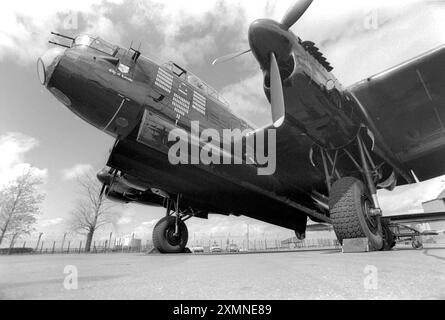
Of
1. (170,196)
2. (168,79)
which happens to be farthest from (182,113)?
(170,196)

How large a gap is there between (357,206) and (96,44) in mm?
6508

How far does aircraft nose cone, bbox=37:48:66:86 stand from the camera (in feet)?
18.2

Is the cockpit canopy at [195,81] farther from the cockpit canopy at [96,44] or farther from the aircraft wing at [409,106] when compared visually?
the aircraft wing at [409,106]

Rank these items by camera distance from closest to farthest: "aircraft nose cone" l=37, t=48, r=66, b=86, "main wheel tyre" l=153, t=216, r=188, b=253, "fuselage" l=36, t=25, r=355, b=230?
"fuselage" l=36, t=25, r=355, b=230 → "aircraft nose cone" l=37, t=48, r=66, b=86 → "main wheel tyre" l=153, t=216, r=188, b=253

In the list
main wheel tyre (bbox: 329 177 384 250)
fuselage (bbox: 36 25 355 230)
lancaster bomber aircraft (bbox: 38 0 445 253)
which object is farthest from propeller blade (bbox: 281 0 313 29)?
→ main wheel tyre (bbox: 329 177 384 250)

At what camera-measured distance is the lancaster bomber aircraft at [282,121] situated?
465 cm

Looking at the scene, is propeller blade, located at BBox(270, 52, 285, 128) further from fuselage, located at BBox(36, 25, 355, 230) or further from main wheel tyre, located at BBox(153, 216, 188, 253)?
main wheel tyre, located at BBox(153, 216, 188, 253)

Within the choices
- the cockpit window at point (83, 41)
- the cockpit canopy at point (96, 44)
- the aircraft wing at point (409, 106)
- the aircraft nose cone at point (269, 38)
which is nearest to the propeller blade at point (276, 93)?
the aircraft nose cone at point (269, 38)

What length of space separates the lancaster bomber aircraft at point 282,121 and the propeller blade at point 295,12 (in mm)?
17

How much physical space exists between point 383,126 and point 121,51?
641 cm

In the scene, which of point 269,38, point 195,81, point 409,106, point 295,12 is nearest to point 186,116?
point 195,81

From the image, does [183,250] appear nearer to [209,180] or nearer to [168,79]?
[209,180]

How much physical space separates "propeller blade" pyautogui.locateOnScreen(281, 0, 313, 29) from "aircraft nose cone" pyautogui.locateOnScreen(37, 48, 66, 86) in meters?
4.66

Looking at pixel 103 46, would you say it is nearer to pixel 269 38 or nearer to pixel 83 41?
pixel 83 41
